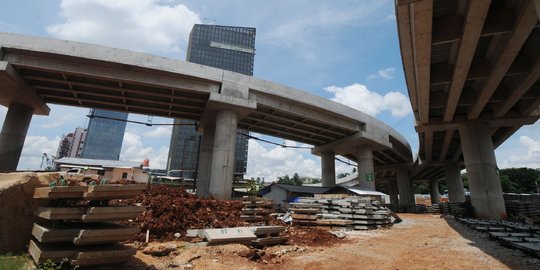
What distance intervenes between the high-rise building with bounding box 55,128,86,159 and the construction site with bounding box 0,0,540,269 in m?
174

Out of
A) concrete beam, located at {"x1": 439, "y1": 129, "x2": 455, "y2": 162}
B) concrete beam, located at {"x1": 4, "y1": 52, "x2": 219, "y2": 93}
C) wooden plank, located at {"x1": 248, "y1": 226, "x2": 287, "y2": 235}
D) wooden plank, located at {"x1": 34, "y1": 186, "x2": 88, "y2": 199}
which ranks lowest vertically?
wooden plank, located at {"x1": 248, "y1": 226, "x2": 287, "y2": 235}

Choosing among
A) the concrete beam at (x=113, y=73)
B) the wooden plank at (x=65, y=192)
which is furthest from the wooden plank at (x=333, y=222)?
the concrete beam at (x=113, y=73)

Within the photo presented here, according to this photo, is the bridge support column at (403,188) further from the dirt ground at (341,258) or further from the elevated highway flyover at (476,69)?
the dirt ground at (341,258)

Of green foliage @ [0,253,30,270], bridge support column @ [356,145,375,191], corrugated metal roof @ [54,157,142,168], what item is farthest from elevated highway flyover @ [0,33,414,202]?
corrugated metal roof @ [54,157,142,168]

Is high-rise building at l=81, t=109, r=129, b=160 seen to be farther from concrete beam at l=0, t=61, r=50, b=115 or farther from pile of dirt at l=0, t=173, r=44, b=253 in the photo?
pile of dirt at l=0, t=173, r=44, b=253

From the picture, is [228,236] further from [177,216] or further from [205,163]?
[205,163]

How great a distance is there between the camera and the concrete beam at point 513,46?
8.95 meters

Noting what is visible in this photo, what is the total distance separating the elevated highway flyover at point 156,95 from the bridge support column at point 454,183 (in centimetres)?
2195

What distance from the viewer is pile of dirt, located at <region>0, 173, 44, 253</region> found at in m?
5.84

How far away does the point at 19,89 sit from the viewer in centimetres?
1819

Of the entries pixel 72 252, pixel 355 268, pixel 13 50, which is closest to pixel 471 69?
pixel 355 268

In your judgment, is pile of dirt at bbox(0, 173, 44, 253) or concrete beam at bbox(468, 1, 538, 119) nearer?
pile of dirt at bbox(0, 173, 44, 253)

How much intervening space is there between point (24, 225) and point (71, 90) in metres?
18.1

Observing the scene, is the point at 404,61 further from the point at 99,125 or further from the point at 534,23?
the point at 99,125
